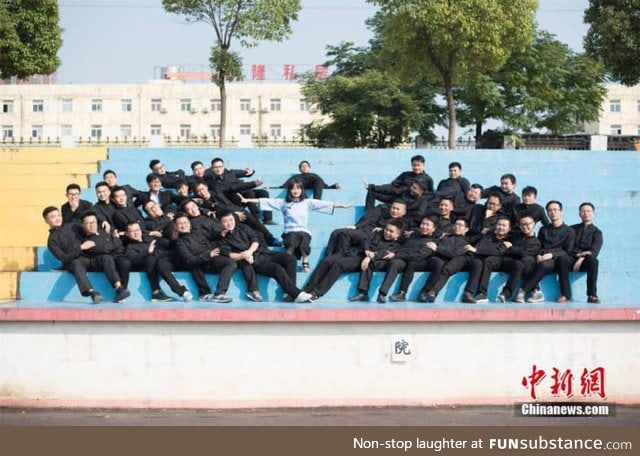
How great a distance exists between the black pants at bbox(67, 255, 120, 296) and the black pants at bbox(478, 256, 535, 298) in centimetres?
418

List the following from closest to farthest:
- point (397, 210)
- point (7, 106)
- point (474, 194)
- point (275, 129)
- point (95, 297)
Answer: point (95, 297) < point (397, 210) < point (474, 194) < point (7, 106) < point (275, 129)

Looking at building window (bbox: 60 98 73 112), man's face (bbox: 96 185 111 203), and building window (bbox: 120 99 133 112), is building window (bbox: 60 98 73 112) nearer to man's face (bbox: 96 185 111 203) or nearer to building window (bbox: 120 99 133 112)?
building window (bbox: 120 99 133 112)

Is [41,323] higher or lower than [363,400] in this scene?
higher

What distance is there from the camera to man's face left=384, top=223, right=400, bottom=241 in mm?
12422

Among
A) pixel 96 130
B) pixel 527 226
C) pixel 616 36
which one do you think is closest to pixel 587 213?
pixel 527 226

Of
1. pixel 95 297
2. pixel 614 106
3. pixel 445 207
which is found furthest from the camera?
pixel 614 106

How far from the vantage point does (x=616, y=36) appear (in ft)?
77.9

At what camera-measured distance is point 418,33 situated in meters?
24.5

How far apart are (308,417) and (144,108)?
43194mm

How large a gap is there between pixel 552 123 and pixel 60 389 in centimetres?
2643

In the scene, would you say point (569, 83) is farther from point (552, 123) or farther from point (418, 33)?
point (418, 33)

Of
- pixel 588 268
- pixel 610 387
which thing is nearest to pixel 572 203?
pixel 588 268

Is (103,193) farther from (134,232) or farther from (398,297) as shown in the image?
(398,297)

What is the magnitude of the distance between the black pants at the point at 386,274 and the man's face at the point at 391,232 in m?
0.44
